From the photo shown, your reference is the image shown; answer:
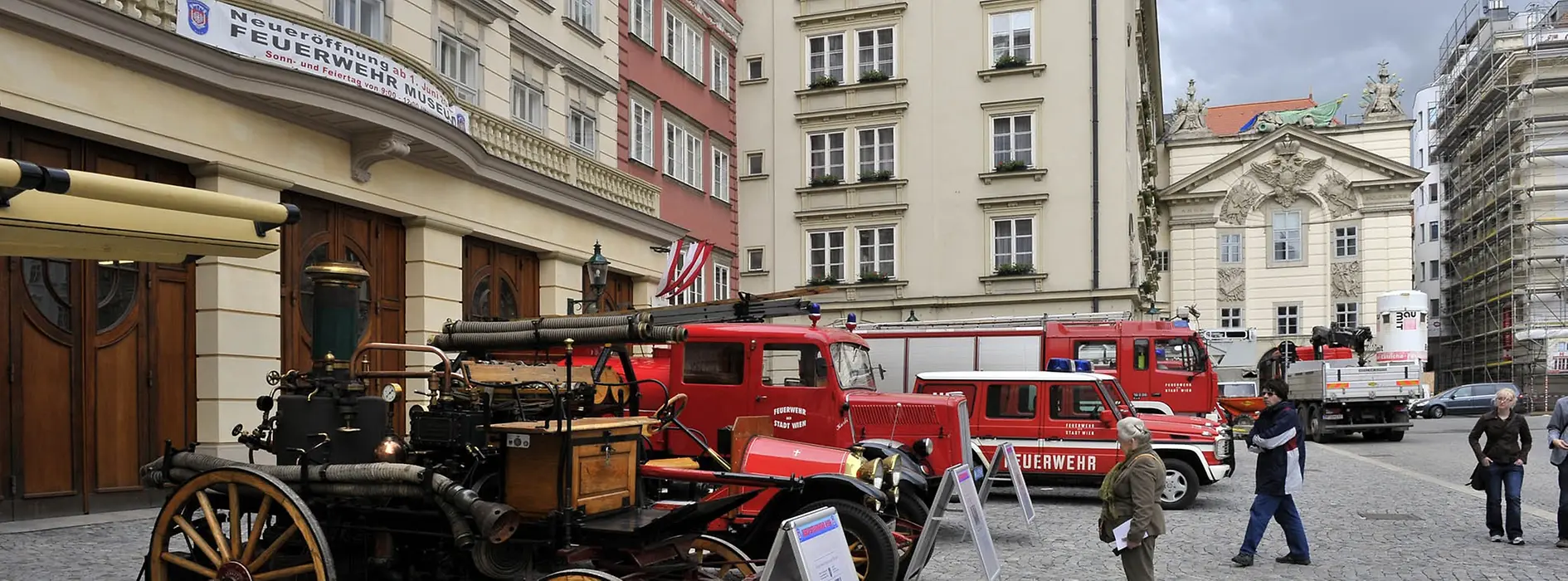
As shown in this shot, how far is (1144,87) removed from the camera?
49219 millimetres

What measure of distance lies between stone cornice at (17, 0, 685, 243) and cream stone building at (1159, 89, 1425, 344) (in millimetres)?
51563

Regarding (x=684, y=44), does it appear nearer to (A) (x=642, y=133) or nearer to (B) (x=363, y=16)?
(A) (x=642, y=133)

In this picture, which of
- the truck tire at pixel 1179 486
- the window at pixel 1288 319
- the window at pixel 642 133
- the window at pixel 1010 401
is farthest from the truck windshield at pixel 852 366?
the window at pixel 1288 319

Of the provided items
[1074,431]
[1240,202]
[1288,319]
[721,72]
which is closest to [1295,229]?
[1240,202]

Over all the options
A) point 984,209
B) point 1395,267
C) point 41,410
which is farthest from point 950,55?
point 1395,267

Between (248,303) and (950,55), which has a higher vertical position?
(950,55)

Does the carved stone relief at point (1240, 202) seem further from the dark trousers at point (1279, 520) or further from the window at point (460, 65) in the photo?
the dark trousers at point (1279, 520)

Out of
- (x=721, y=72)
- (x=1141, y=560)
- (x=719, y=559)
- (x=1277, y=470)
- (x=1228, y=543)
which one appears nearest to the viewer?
(x=1141, y=560)

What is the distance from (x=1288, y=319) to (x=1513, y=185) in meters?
12.7

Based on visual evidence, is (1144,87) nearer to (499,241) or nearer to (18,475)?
(499,241)

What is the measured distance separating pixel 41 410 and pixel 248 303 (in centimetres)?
270

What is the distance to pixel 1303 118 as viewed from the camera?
6944 cm

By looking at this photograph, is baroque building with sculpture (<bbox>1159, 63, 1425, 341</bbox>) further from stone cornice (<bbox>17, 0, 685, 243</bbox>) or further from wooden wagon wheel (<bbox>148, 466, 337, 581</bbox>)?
wooden wagon wheel (<bbox>148, 466, 337, 581</bbox>)

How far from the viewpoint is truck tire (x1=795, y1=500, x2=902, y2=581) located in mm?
8586
